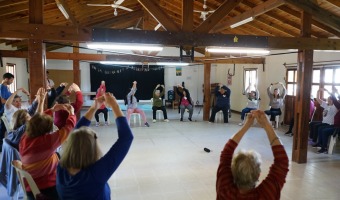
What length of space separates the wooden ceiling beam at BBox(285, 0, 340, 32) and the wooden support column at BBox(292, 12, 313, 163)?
101 millimetres

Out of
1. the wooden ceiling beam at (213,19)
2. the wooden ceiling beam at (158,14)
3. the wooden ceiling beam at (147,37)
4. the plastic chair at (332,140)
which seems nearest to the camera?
the wooden ceiling beam at (147,37)

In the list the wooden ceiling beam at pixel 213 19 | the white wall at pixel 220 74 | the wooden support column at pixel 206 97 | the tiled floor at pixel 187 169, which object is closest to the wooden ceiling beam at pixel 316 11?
the wooden ceiling beam at pixel 213 19

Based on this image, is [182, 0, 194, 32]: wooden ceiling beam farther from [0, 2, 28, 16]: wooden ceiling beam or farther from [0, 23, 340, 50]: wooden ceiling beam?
[0, 2, 28, 16]: wooden ceiling beam

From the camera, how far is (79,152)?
131cm

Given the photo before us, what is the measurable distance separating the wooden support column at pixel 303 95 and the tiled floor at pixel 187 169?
0.30 m

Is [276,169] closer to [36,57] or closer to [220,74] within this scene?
[36,57]

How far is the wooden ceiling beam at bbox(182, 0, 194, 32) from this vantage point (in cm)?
410

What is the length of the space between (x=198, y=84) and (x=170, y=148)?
8.55 meters

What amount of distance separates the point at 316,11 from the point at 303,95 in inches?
59.0

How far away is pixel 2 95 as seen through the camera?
5211 mm

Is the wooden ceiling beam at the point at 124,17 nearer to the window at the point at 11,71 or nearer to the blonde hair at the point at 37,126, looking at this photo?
the window at the point at 11,71

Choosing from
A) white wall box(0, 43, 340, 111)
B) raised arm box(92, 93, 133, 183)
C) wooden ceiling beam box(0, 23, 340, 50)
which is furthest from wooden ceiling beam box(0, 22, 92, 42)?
white wall box(0, 43, 340, 111)

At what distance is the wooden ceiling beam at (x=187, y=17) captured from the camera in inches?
161

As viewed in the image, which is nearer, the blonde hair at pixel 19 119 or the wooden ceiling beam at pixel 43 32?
the blonde hair at pixel 19 119
